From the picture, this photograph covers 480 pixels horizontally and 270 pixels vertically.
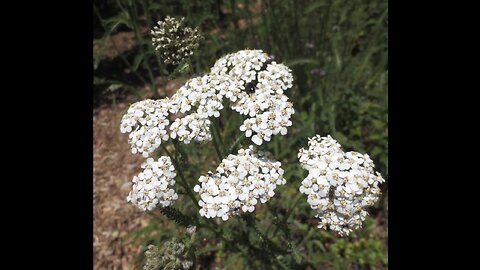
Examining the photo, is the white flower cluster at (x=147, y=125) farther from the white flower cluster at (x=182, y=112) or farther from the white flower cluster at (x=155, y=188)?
the white flower cluster at (x=155, y=188)

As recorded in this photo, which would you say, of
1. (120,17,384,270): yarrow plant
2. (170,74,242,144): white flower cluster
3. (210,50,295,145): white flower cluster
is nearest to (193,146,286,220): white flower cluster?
(120,17,384,270): yarrow plant

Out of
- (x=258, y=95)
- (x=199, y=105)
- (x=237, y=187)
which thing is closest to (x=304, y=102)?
(x=258, y=95)

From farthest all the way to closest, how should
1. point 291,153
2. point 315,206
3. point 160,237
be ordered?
point 291,153 → point 160,237 → point 315,206

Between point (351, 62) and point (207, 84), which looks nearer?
point (207, 84)

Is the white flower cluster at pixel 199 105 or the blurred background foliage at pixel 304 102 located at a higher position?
the white flower cluster at pixel 199 105

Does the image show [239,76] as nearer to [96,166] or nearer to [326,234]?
[326,234]

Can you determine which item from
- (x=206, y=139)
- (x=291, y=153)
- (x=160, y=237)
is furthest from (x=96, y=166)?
(x=206, y=139)

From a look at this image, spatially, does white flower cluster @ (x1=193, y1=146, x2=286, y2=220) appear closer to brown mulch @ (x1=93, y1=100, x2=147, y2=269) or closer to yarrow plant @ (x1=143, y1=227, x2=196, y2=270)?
yarrow plant @ (x1=143, y1=227, x2=196, y2=270)

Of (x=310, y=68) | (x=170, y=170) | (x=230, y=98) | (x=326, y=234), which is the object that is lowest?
(x=326, y=234)

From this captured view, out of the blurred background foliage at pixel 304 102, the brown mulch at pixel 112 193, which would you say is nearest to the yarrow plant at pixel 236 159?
the blurred background foliage at pixel 304 102
